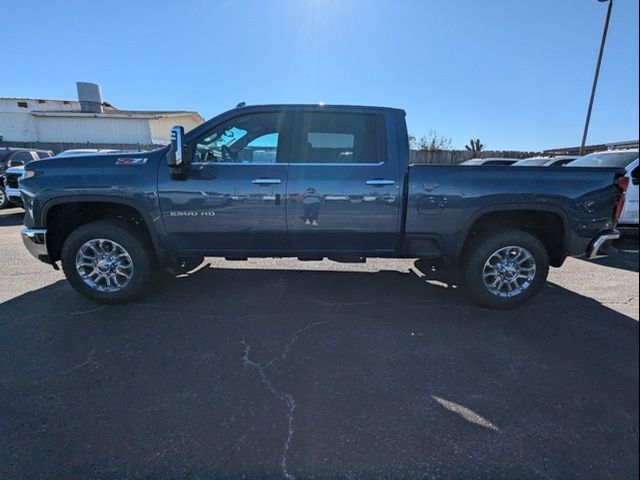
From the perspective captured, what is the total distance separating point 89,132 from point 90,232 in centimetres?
2577

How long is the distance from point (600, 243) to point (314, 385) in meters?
3.35

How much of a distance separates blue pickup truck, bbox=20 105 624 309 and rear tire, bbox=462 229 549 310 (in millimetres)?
12

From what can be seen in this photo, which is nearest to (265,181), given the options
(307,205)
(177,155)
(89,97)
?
(307,205)

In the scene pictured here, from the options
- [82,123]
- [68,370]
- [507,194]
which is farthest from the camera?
[82,123]

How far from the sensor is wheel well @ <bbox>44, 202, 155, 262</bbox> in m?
3.82

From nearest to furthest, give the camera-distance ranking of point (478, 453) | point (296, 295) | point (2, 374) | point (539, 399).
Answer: point (478, 453) → point (539, 399) → point (2, 374) → point (296, 295)

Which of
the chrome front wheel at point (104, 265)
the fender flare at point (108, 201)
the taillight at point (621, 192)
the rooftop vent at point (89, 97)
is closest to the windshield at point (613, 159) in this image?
the taillight at point (621, 192)

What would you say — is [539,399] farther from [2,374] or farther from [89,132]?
[89,132]

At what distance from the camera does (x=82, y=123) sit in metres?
24.3

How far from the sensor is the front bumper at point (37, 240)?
3.71m

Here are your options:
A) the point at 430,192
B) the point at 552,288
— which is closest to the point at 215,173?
the point at 430,192

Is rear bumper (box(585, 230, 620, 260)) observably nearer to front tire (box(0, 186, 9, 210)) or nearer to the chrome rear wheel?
the chrome rear wheel

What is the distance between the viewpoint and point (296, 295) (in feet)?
14.1

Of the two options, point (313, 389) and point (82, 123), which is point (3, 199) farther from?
point (82, 123)
